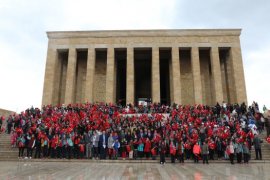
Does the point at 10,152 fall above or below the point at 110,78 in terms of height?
below

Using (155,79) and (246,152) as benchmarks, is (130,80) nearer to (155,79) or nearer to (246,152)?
(155,79)

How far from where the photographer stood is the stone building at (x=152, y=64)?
30.3m

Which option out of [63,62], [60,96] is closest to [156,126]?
[60,96]

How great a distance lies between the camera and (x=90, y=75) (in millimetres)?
30969

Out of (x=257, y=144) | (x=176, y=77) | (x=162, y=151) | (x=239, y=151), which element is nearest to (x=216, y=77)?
(x=176, y=77)

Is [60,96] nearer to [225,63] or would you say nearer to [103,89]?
[103,89]

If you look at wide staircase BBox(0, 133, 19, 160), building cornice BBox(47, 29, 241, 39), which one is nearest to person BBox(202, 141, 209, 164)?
wide staircase BBox(0, 133, 19, 160)

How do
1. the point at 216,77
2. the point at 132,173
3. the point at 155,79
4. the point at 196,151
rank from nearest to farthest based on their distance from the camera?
the point at 132,173, the point at 196,151, the point at 155,79, the point at 216,77

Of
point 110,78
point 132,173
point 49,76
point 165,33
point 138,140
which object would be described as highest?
point 165,33

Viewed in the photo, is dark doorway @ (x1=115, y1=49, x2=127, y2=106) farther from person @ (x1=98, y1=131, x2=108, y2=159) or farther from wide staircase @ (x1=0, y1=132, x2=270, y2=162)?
person @ (x1=98, y1=131, x2=108, y2=159)

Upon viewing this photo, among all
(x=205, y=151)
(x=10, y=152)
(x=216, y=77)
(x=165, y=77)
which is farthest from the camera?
(x=165, y=77)

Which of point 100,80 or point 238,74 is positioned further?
point 100,80

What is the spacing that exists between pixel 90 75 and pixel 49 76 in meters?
4.96

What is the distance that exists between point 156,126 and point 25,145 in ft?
27.2
